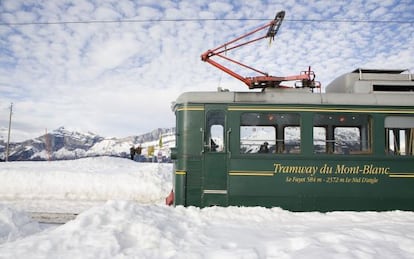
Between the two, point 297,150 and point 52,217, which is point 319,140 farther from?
point 52,217

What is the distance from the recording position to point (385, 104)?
6938 millimetres

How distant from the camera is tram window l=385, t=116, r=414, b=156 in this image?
6.90 m

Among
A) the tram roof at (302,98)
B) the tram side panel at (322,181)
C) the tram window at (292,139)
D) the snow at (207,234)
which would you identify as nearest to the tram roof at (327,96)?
the tram roof at (302,98)

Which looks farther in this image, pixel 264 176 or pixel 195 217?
pixel 264 176

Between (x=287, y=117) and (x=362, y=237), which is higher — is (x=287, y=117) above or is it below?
above

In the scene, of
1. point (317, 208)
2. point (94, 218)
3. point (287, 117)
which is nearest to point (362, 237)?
point (317, 208)

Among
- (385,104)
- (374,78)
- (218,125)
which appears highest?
(374,78)

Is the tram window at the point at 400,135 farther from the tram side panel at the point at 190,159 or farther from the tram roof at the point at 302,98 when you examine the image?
the tram side panel at the point at 190,159

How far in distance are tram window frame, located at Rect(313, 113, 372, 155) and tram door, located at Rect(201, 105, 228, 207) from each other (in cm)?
215

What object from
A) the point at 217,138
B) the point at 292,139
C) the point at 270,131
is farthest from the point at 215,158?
the point at 292,139

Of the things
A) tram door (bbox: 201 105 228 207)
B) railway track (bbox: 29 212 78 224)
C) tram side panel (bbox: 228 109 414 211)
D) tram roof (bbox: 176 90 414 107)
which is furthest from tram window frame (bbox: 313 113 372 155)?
railway track (bbox: 29 212 78 224)

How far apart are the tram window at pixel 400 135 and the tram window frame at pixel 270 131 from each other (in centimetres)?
213

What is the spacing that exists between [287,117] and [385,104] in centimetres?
234

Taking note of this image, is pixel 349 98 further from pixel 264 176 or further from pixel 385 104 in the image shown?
pixel 264 176
